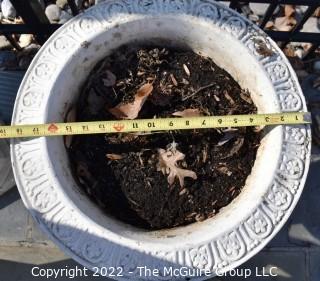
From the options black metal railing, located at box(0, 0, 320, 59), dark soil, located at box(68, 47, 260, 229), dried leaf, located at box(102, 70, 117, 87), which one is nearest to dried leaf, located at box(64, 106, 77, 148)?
dark soil, located at box(68, 47, 260, 229)

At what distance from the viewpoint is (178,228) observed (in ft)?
4.83

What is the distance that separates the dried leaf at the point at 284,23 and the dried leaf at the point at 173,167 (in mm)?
1081

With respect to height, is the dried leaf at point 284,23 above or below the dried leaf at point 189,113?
above

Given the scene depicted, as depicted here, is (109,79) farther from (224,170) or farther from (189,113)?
(224,170)

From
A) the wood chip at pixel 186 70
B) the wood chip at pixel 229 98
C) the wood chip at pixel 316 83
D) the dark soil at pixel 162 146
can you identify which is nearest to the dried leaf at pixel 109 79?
the dark soil at pixel 162 146

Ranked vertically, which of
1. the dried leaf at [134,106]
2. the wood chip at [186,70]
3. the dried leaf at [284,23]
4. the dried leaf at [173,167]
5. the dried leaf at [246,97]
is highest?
the wood chip at [186,70]

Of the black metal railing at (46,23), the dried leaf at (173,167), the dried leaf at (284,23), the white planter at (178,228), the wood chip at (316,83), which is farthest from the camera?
the dried leaf at (284,23)

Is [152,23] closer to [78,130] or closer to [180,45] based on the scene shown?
[180,45]

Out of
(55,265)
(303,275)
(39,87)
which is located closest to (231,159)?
(39,87)

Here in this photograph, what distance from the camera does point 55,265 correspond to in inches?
76.6

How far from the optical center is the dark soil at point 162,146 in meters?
1.49

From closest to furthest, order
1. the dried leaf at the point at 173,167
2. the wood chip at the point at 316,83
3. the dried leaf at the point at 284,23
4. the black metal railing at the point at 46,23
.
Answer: the dried leaf at the point at 173,167 < the black metal railing at the point at 46,23 < the wood chip at the point at 316,83 < the dried leaf at the point at 284,23

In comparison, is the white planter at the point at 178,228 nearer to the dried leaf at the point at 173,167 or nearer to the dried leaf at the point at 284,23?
the dried leaf at the point at 173,167

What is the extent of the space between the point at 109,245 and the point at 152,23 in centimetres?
67
